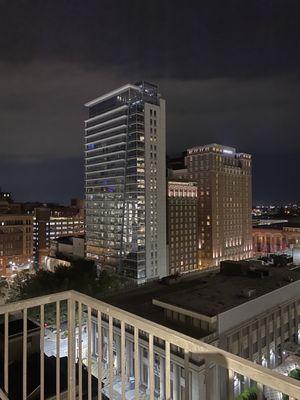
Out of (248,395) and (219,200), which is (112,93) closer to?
(219,200)

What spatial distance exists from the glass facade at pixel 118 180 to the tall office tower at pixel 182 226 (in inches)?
254

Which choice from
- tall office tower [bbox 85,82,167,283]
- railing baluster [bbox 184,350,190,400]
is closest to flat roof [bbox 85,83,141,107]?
tall office tower [bbox 85,82,167,283]

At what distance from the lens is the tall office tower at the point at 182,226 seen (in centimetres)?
4428

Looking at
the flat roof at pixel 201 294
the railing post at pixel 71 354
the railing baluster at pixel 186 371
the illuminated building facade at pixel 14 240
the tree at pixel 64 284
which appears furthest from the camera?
the illuminated building facade at pixel 14 240

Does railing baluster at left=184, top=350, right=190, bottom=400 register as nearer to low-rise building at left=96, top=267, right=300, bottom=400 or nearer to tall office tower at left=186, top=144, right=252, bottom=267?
low-rise building at left=96, top=267, right=300, bottom=400

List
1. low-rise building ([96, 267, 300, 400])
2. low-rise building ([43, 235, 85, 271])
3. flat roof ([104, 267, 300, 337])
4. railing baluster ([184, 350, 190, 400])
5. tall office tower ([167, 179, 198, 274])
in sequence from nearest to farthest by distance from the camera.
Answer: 1. railing baluster ([184, 350, 190, 400])
2. low-rise building ([96, 267, 300, 400])
3. flat roof ([104, 267, 300, 337])
4. tall office tower ([167, 179, 198, 274])
5. low-rise building ([43, 235, 85, 271])

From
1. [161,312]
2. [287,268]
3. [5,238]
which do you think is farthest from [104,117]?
[161,312]

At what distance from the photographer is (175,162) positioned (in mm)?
58219

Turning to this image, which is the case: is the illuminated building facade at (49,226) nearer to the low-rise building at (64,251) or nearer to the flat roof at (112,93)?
the low-rise building at (64,251)

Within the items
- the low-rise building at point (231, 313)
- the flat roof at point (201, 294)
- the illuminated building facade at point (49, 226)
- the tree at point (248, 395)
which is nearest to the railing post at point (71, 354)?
the low-rise building at point (231, 313)

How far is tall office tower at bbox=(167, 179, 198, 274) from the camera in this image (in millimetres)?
44281

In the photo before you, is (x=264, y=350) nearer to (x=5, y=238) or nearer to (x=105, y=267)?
(x=105, y=267)

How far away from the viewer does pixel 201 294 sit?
1658 centimetres

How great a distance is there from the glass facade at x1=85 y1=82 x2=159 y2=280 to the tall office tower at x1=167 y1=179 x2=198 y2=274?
6.45 meters
